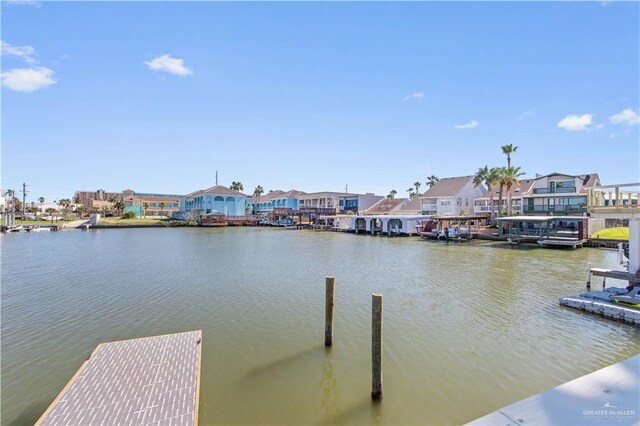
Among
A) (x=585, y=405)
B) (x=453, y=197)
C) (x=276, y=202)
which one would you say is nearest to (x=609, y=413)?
(x=585, y=405)

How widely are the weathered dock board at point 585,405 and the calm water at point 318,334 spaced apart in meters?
3.33

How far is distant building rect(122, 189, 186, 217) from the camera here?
98.8m

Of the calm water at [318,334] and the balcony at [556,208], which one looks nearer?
the calm water at [318,334]

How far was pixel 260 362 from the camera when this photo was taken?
29.6 feet

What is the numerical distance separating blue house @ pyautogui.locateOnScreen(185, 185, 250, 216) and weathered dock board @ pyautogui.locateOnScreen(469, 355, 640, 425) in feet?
266

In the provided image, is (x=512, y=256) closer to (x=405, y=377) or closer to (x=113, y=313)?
(x=405, y=377)

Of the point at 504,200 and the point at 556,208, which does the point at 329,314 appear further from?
the point at 504,200

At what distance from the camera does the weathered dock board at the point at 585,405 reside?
346cm

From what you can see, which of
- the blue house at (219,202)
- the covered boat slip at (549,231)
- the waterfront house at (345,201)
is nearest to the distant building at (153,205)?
the blue house at (219,202)

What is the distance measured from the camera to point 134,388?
709 cm

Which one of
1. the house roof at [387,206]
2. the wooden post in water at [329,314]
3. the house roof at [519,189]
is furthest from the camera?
the house roof at [387,206]

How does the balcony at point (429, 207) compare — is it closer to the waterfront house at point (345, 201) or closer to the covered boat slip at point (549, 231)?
the covered boat slip at point (549, 231)

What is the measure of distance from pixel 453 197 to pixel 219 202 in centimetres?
5655

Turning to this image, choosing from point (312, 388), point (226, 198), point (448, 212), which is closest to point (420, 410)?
point (312, 388)
